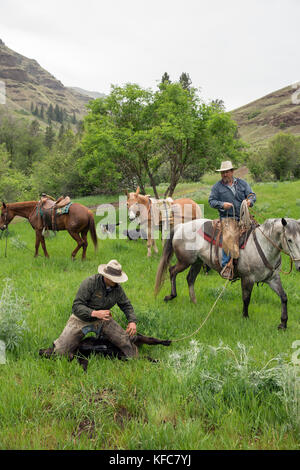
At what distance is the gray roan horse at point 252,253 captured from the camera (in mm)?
5797

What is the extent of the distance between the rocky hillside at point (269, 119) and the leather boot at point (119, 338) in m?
118

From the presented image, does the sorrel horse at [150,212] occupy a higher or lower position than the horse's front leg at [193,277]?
higher

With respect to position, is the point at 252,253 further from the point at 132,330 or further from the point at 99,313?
the point at 99,313

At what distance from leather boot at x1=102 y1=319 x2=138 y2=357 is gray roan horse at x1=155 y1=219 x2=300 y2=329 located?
293 centimetres

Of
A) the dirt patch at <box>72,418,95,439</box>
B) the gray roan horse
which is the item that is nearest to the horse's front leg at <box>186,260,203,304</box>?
the gray roan horse

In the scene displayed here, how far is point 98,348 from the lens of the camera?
492 centimetres

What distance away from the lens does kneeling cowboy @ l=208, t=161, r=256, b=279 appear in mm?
A: 6703

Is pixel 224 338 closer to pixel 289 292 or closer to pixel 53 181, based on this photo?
pixel 289 292

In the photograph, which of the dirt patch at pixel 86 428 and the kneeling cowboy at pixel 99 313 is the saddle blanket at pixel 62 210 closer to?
the kneeling cowboy at pixel 99 313

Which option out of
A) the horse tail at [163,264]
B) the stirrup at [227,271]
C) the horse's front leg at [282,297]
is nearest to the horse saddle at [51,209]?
the horse tail at [163,264]

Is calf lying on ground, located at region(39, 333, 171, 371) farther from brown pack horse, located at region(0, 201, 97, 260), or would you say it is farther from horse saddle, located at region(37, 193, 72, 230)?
horse saddle, located at region(37, 193, 72, 230)

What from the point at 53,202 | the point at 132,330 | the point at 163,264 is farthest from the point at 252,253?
the point at 53,202

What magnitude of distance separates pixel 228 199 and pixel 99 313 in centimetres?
408

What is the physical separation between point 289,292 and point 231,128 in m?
13.3
